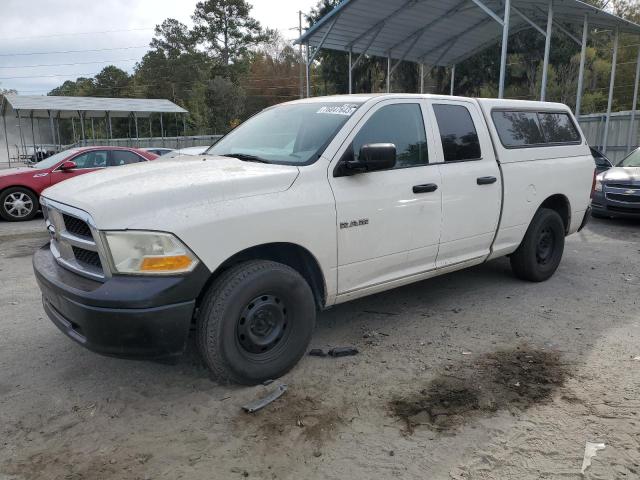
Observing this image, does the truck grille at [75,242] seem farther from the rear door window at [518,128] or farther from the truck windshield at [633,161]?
the truck windshield at [633,161]

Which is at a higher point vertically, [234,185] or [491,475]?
[234,185]

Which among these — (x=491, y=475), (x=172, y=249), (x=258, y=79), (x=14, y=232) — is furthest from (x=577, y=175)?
(x=258, y=79)

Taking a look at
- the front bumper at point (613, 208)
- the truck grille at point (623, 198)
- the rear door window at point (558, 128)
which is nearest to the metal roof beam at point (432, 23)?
the front bumper at point (613, 208)

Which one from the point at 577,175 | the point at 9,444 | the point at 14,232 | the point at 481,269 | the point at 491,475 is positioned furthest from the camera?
the point at 14,232

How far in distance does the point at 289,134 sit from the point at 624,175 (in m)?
7.82

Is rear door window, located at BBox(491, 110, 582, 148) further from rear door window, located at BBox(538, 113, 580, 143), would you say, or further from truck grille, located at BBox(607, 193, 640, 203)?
truck grille, located at BBox(607, 193, 640, 203)

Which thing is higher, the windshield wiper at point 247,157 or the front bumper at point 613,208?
the windshield wiper at point 247,157

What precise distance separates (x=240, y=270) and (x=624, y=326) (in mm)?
3449

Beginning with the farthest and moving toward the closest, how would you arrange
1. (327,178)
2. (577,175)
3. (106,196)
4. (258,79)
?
(258,79), (577,175), (327,178), (106,196)

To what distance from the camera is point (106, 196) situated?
3012 millimetres

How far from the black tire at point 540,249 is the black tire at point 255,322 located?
117 inches

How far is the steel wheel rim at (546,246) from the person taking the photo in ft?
18.4

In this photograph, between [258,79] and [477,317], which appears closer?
[477,317]

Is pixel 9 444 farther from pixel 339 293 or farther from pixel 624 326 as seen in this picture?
pixel 624 326
